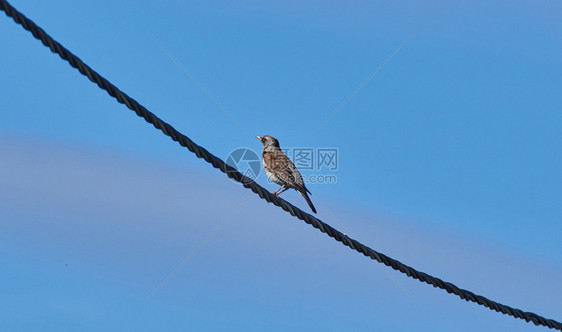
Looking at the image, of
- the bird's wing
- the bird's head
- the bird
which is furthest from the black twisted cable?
the bird's head

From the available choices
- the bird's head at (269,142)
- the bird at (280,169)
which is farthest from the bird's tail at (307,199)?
the bird's head at (269,142)

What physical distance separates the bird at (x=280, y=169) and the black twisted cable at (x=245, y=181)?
12.0ft

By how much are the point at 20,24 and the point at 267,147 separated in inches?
357

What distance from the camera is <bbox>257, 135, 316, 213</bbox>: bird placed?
11.1 m

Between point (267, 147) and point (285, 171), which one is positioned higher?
point (267, 147)

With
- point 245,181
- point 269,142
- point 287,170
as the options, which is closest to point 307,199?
point 287,170

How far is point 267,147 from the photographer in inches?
519

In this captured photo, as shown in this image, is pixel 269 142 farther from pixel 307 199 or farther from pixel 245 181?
pixel 245 181

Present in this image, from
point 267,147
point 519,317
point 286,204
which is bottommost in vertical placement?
point 519,317

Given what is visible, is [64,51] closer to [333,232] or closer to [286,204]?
[286,204]

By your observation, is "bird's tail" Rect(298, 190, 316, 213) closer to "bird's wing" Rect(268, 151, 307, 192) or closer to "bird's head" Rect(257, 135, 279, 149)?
"bird's wing" Rect(268, 151, 307, 192)

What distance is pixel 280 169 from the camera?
1172cm

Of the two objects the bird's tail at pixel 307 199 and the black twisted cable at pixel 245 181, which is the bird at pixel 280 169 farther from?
the black twisted cable at pixel 245 181

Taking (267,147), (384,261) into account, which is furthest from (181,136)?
(267,147)
